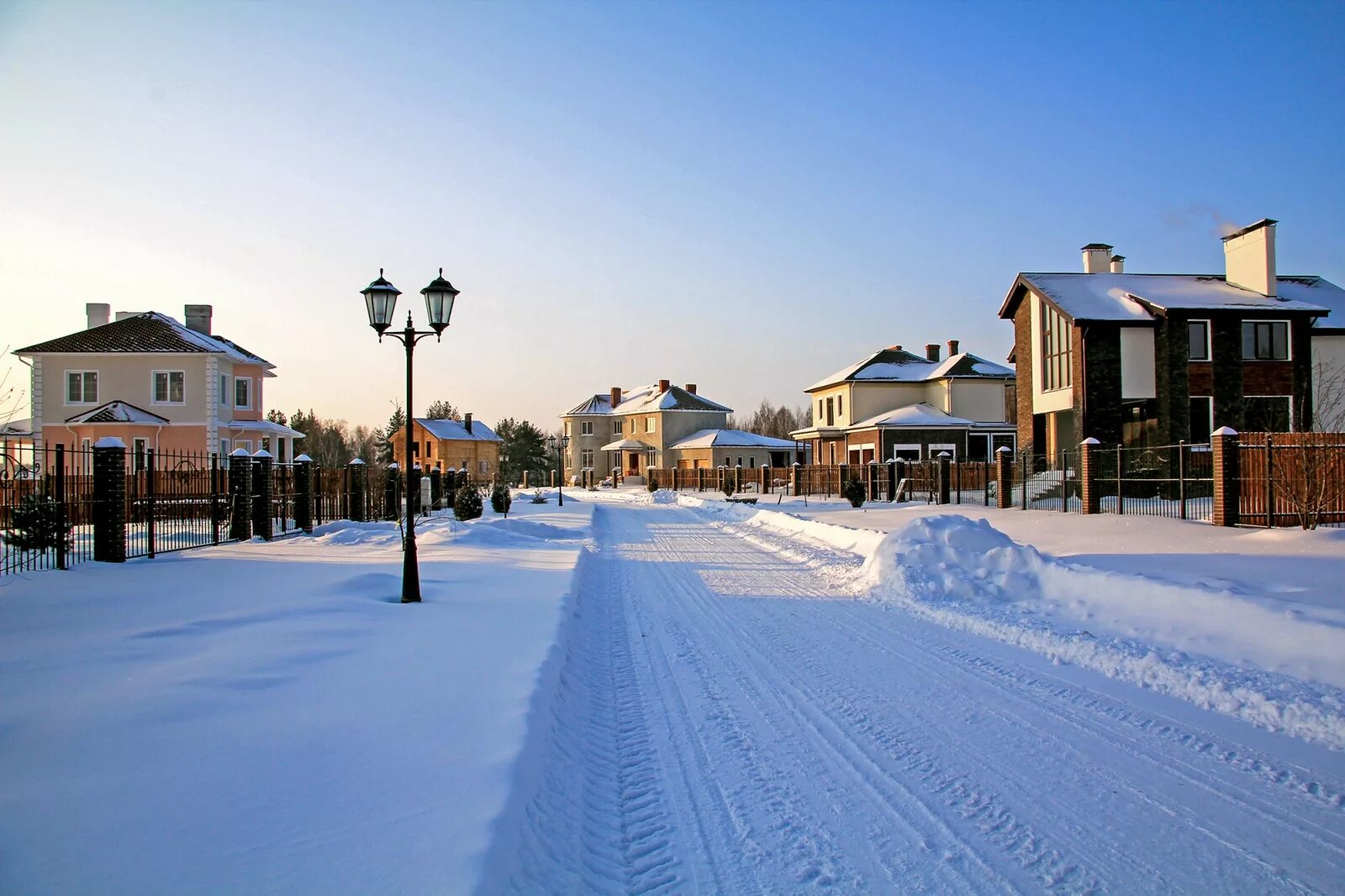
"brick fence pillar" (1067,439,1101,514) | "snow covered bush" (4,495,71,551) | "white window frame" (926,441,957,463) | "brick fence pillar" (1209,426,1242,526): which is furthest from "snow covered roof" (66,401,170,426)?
"brick fence pillar" (1209,426,1242,526)

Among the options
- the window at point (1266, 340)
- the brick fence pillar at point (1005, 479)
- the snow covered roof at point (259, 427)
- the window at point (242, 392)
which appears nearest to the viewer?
the brick fence pillar at point (1005, 479)

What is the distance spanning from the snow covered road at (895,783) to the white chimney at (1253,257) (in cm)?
3104

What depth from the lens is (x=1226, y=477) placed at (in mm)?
16000

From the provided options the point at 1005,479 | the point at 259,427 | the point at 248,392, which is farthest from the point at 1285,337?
the point at 248,392

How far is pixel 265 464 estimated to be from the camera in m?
19.6

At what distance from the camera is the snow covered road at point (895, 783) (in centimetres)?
389

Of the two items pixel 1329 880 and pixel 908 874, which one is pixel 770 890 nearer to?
pixel 908 874

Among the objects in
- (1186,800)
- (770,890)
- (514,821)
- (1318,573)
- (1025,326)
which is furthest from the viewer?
(1025,326)

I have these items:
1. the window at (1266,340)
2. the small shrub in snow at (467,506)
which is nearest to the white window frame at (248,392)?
the small shrub in snow at (467,506)

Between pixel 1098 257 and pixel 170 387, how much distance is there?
41.4 meters

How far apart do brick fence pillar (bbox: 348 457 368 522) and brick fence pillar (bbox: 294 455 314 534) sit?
3.46 m

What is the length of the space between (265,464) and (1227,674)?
62.6ft

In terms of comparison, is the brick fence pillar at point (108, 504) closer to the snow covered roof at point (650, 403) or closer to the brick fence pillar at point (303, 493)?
the brick fence pillar at point (303, 493)

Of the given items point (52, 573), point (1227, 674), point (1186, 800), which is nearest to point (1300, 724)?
point (1227, 674)
